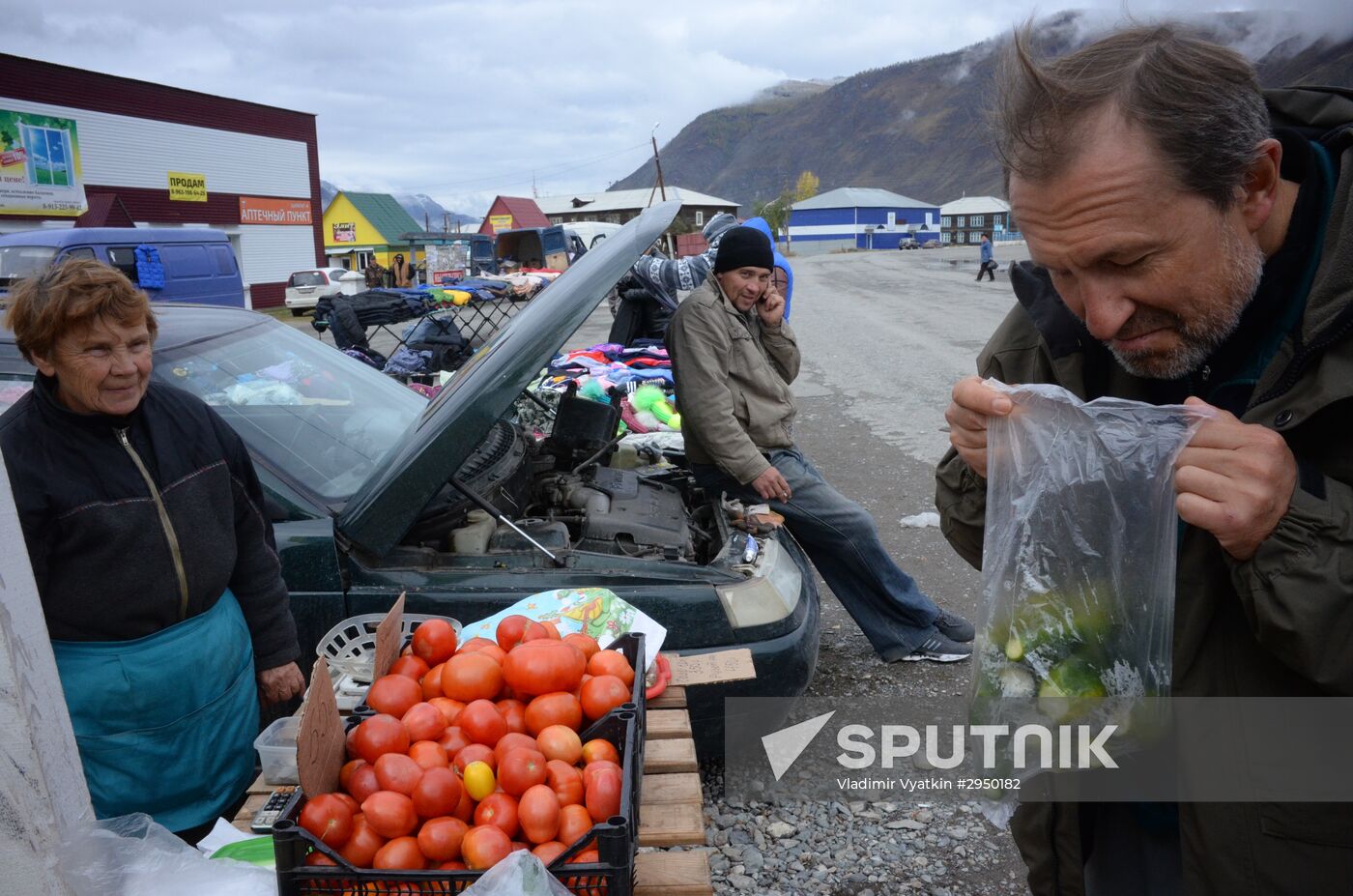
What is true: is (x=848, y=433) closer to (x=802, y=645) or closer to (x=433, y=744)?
(x=802, y=645)

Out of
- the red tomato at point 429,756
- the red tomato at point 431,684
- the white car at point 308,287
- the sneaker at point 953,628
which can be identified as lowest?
the sneaker at point 953,628

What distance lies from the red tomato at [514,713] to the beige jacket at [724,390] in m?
2.15

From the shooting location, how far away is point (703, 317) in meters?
4.06

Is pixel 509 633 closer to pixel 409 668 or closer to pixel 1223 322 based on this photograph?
pixel 409 668

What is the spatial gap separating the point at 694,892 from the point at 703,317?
279cm

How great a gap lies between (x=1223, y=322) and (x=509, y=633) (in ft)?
5.39

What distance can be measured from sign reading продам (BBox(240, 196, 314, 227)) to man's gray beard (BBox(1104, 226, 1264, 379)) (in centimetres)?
3793

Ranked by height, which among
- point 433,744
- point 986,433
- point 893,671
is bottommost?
point 893,671

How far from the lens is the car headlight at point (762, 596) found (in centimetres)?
313

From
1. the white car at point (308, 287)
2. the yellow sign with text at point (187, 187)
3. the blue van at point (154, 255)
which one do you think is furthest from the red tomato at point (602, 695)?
the yellow sign with text at point (187, 187)

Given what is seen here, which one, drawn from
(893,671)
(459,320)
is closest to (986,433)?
(893,671)

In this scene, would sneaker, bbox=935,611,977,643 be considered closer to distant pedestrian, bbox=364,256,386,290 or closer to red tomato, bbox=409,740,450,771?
red tomato, bbox=409,740,450,771

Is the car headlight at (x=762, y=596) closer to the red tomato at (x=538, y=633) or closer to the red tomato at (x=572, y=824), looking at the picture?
the red tomato at (x=538, y=633)

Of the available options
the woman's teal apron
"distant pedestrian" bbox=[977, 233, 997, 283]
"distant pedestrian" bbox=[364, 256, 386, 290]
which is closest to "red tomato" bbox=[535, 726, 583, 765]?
the woman's teal apron
